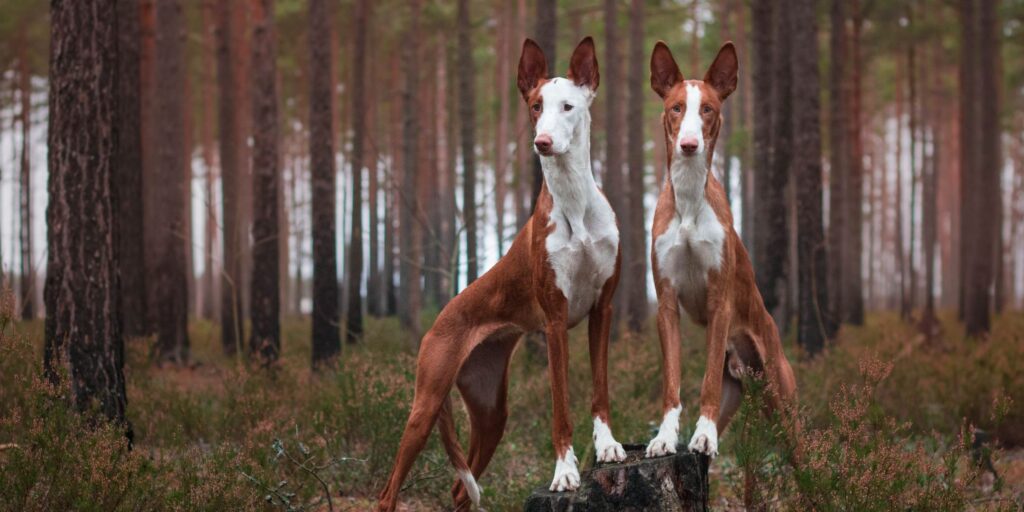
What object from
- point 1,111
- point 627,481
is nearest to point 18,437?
point 627,481

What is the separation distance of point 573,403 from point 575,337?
1.82 meters

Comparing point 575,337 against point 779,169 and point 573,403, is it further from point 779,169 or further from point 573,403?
point 779,169

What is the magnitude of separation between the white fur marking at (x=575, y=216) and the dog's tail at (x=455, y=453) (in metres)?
0.98

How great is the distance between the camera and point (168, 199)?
13.7 meters

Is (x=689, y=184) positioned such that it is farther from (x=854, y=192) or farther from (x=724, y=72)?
(x=854, y=192)

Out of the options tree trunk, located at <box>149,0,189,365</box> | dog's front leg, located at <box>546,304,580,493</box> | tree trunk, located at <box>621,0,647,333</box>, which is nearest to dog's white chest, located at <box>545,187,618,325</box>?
dog's front leg, located at <box>546,304,580,493</box>

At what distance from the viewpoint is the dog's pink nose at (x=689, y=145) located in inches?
164

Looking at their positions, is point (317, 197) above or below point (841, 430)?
above

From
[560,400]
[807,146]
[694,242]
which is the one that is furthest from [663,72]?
[807,146]

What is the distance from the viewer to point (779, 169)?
1198cm

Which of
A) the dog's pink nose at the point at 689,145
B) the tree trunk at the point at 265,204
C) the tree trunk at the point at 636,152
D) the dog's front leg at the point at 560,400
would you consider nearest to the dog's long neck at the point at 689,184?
the dog's pink nose at the point at 689,145

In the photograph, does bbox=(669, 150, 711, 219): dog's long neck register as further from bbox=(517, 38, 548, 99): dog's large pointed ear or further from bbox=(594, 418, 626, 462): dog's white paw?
bbox=(594, 418, 626, 462): dog's white paw

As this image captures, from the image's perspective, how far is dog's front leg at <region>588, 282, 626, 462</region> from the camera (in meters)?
4.35

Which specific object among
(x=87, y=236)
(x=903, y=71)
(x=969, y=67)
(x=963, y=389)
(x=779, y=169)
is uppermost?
(x=903, y=71)
